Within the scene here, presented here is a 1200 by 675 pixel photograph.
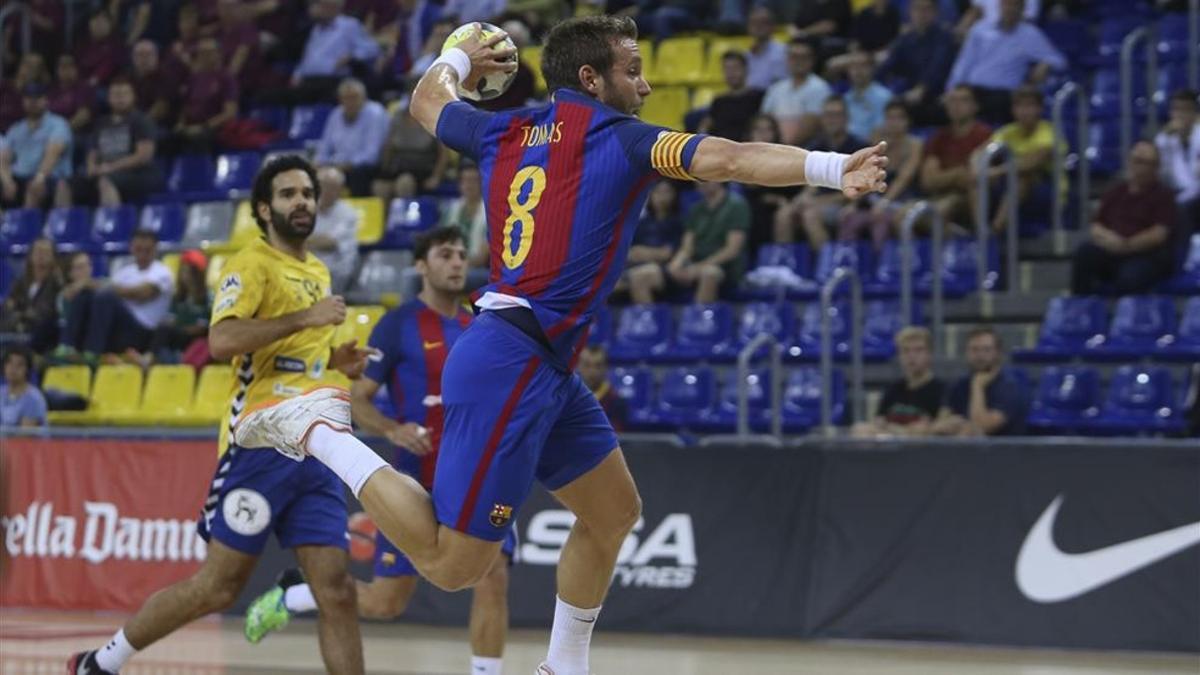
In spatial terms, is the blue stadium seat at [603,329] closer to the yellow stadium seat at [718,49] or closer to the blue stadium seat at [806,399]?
the blue stadium seat at [806,399]

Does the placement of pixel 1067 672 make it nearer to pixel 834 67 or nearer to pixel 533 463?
pixel 533 463

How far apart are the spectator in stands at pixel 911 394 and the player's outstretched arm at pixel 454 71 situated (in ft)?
22.0

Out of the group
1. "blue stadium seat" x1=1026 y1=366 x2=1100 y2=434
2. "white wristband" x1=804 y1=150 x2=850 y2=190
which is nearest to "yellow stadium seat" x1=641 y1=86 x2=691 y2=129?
"blue stadium seat" x1=1026 y1=366 x2=1100 y2=434

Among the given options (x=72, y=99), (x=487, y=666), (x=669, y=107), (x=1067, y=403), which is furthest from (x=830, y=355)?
(x=72, y=99)

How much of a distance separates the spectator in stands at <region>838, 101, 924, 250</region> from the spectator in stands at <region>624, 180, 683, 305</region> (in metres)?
1.44

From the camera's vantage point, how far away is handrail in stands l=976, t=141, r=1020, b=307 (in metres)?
15.8

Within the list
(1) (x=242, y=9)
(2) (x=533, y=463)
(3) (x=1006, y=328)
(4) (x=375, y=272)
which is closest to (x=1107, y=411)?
(3) (x=1006, y=328)

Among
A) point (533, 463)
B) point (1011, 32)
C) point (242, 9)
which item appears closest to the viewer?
point (533, 463)

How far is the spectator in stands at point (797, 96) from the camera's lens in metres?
17.4

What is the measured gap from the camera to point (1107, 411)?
47.9 feet

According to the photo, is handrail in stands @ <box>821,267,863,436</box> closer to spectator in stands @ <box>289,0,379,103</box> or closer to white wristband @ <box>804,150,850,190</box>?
spectator in stands @ <box>289,0,379,103</box>

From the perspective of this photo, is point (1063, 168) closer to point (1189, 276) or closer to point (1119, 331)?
point (1189, 276)

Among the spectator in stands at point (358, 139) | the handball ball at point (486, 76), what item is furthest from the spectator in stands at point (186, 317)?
the handball ball at point (486, 76)

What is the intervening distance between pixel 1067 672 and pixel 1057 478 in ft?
4.84
